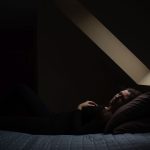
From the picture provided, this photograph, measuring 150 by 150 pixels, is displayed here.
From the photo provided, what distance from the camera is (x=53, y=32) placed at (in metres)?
3.81

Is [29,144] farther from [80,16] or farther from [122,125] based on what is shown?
[80,16]

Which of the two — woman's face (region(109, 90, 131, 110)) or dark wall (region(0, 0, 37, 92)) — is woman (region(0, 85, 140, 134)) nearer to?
woman's face (region(109, 90, 131, 110))

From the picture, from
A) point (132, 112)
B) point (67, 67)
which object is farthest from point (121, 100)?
point (67, 67)

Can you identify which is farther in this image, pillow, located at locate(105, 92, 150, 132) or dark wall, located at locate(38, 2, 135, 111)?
dark wall, located at locate(38, 2, 135, 111)

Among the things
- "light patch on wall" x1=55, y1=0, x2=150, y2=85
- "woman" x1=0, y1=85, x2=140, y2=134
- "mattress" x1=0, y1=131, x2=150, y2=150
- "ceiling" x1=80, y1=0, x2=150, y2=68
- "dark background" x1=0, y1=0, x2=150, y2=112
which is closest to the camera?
→ "mattress" x1=0, y1=131, x2=150, y2=150

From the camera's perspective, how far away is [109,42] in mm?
2643

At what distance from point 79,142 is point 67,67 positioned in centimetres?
209

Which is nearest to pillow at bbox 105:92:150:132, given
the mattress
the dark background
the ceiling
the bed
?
the bed

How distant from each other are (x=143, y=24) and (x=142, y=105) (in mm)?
500

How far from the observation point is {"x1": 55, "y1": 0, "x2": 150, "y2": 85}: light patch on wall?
245 centimetres

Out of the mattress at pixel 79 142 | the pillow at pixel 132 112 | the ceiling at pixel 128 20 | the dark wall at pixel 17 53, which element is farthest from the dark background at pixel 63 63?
the mattress at pixel 79 142

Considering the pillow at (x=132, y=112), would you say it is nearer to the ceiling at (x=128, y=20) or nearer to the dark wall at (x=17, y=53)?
the ceiling at (x=128, y=20)

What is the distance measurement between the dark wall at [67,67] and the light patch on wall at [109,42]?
895mm

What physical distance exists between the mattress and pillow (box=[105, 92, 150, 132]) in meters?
0.10
